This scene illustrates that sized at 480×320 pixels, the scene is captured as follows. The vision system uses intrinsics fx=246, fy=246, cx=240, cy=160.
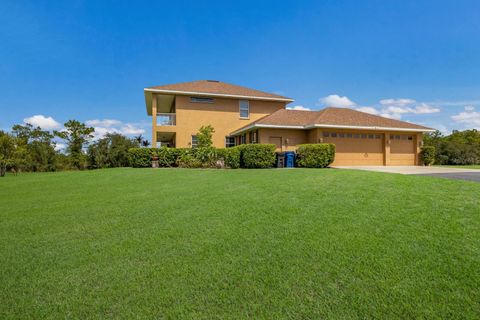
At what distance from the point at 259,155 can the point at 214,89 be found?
33.7 ft

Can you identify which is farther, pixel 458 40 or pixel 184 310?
pixel 458 40

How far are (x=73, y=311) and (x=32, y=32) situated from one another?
1460 cm

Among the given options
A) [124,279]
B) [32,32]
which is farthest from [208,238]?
[32,32]

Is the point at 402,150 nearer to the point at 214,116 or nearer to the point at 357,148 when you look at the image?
the point at 357,148

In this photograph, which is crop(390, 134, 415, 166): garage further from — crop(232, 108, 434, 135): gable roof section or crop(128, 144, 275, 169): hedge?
crop(128, 144, 275, 169): hedge

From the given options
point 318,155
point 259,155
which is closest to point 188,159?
point 259,155

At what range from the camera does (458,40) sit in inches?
501

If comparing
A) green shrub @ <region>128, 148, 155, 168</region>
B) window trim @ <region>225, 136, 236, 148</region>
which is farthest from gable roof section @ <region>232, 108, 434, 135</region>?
green shrub @ <region>128, 148, 155, 168</region>

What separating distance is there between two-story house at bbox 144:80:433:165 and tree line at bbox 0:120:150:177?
4.89 metres

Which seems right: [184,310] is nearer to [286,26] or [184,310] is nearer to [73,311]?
[73,311]

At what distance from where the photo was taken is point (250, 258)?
3309 mm

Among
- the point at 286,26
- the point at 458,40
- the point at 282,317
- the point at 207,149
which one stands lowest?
the point at 282,317

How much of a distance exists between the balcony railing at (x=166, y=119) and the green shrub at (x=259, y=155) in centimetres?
913

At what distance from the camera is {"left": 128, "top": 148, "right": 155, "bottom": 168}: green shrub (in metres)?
16.8
